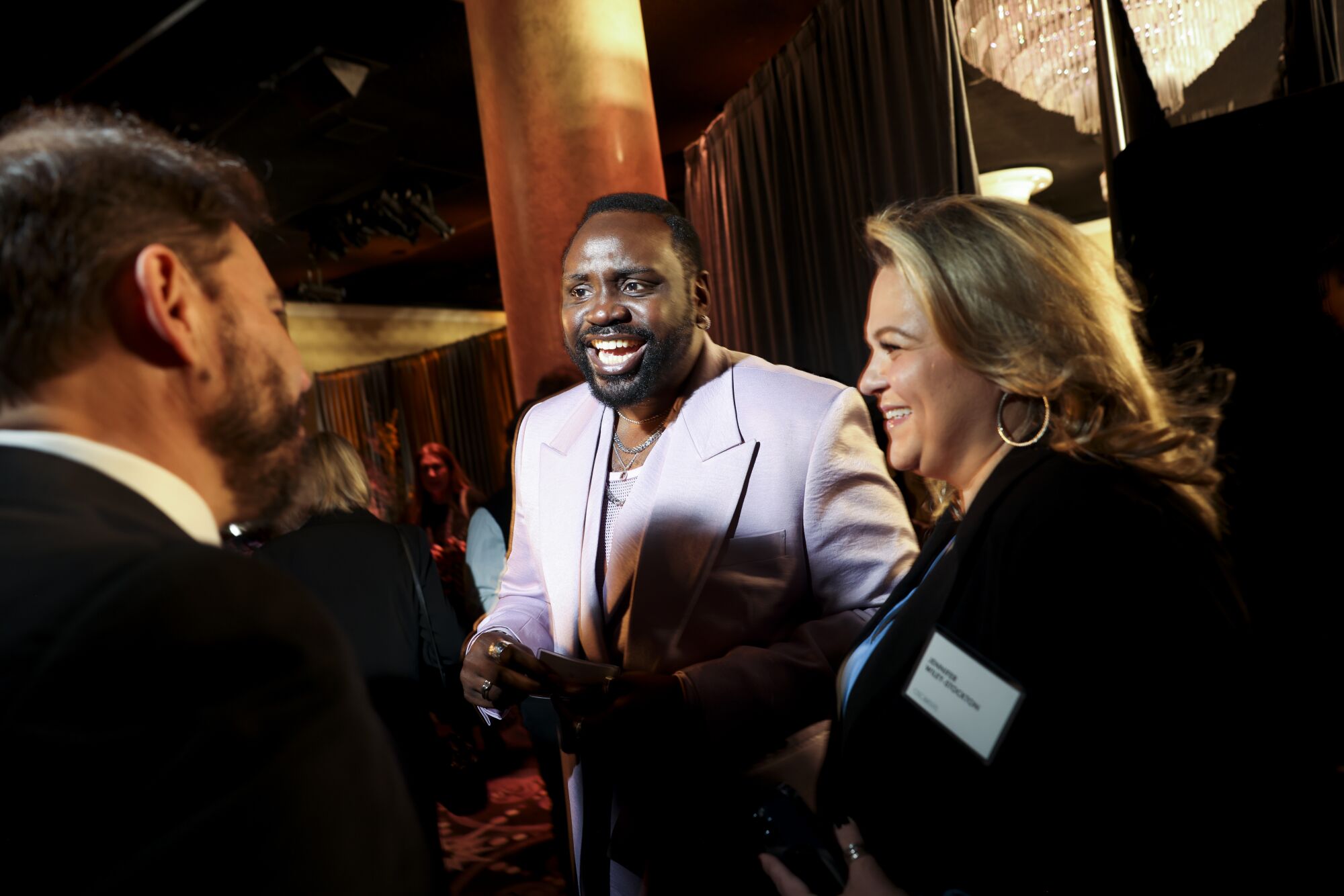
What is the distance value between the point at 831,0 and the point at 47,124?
339 cm

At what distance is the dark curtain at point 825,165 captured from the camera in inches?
120

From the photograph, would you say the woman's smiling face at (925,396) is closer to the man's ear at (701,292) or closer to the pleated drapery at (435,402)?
the man's ear at (701,292)

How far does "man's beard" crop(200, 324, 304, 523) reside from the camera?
28.9 inches

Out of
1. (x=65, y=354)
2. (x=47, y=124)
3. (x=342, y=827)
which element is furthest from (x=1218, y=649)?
(x=47, y=124)

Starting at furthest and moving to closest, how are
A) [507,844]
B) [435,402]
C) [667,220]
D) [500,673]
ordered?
[435,402]
[507,844]
[667,220]
[500,673]

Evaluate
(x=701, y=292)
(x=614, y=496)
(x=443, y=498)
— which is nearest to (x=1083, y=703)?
(x=614, y=496)

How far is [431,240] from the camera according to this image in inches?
330

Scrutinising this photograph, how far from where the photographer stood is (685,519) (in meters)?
1.55

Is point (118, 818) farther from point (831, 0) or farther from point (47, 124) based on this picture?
point (831, 0)

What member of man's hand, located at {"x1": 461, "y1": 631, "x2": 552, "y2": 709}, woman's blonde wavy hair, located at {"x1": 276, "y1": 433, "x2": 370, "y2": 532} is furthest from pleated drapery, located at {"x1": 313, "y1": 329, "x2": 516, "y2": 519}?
man's hand, located at {"x1": 461, "y1": 631, "x2": 552, "y2": 709}

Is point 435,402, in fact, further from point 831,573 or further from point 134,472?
point 134,472

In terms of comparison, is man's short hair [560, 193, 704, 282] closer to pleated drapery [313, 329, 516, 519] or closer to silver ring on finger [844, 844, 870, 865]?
silver ring on finger [844, 844, 870, 865]

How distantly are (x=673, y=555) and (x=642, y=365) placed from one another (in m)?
0.39

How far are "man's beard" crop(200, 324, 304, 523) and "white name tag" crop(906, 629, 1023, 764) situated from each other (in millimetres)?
756
